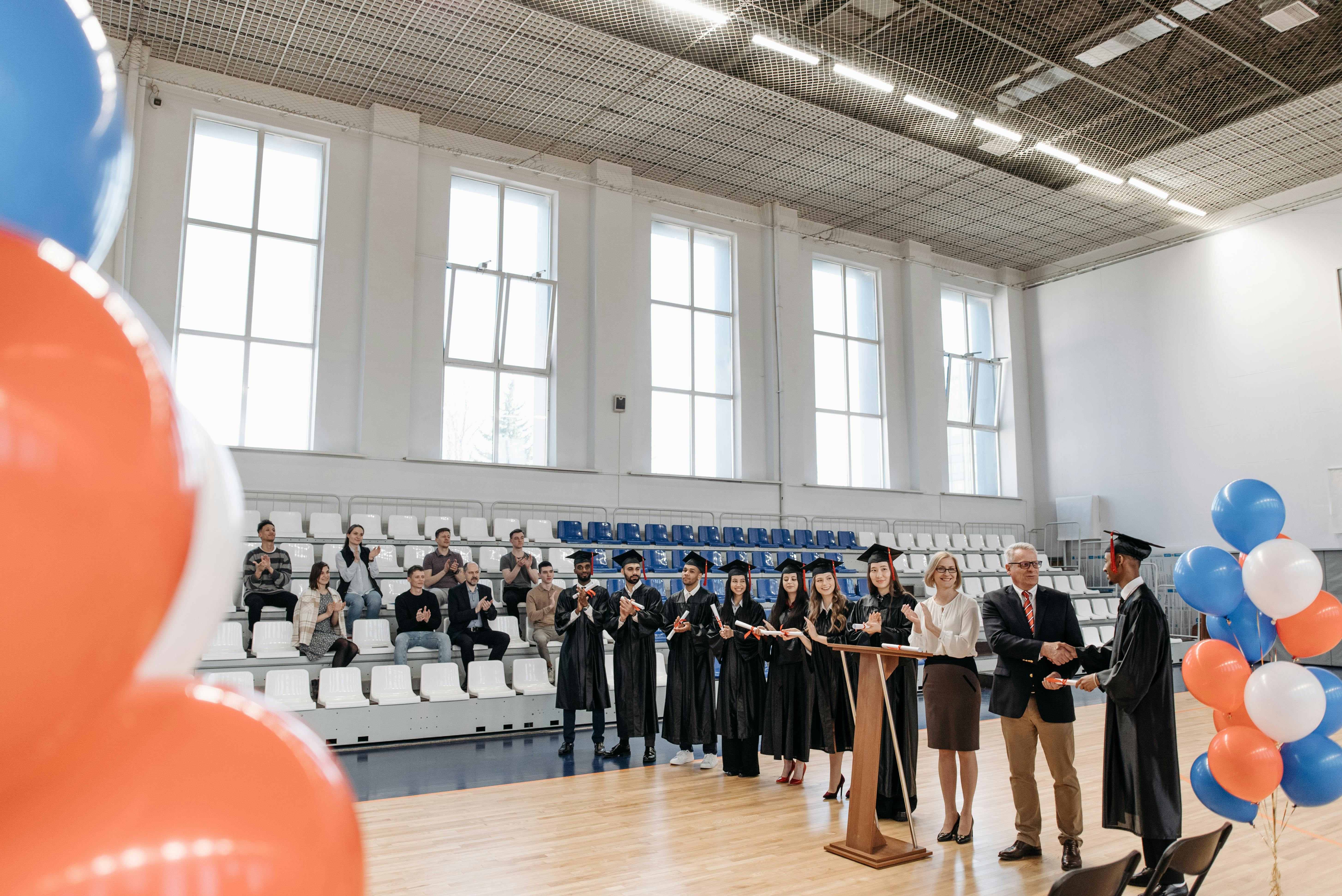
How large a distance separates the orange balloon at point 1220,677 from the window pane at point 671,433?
987 centimetres

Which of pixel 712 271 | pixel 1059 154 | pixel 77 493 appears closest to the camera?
pixel 77 493

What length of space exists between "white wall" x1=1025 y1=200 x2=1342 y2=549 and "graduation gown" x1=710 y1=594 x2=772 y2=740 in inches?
438

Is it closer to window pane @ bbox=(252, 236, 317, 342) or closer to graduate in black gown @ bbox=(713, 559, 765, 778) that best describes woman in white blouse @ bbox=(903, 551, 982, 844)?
graduate in black gown @ bbox=(713, 559, 765, 778)

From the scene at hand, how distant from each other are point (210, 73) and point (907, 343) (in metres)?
12.2

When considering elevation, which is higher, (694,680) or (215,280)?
(215,280)

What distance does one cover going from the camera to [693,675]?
7.14 metres

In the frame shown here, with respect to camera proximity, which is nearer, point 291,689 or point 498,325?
point 291,689

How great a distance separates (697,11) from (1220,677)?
8.56m

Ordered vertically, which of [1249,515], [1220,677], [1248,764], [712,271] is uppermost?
[712,271]

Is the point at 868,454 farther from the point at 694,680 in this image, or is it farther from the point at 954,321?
the point at 694,680

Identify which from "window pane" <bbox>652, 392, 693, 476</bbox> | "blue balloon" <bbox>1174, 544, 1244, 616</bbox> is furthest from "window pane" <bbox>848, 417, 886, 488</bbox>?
"blue balloon" <bbox>1174, 544, 1244, 616</bbox>

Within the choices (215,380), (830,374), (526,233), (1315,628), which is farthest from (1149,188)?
(215,380)

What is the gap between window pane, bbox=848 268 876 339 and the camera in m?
16.3

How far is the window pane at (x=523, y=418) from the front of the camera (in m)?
12.7
